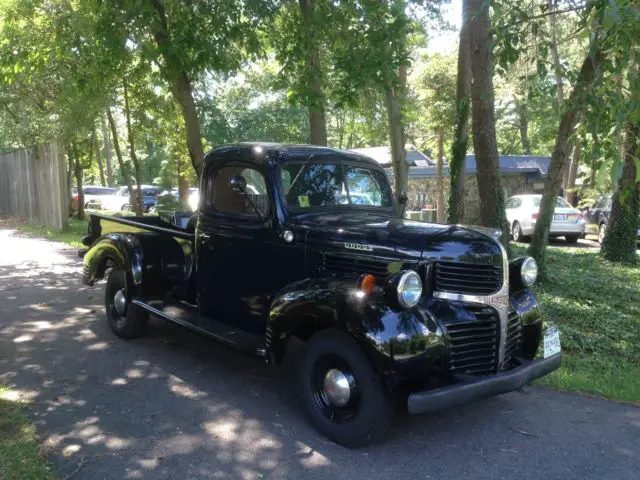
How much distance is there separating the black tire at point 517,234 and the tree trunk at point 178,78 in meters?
11.1

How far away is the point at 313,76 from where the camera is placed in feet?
29.6

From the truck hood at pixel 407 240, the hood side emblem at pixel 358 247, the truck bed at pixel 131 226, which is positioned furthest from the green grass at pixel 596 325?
the truck bed at pixel 131 226

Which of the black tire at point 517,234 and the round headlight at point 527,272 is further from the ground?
the round headlight at point 527,272

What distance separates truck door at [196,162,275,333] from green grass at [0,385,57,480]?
5.70 ft

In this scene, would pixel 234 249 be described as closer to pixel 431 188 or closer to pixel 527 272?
pixel 527 272

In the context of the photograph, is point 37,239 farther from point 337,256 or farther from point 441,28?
point 337,256

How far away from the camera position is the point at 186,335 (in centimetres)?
657

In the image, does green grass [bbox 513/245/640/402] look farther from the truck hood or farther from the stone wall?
the stone wall

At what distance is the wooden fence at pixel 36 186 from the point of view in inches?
656

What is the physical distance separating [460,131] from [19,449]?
7878 millimetres

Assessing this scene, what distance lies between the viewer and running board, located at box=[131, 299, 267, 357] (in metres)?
4.54

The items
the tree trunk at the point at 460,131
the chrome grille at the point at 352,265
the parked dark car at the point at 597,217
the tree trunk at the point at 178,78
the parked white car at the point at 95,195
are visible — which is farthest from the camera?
the parked white car at the point at 95,195

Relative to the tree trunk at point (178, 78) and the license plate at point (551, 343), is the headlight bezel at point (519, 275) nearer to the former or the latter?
the license plate at point (551, 343)

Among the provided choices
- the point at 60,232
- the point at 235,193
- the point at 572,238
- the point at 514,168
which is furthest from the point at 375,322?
the point at 514,168
